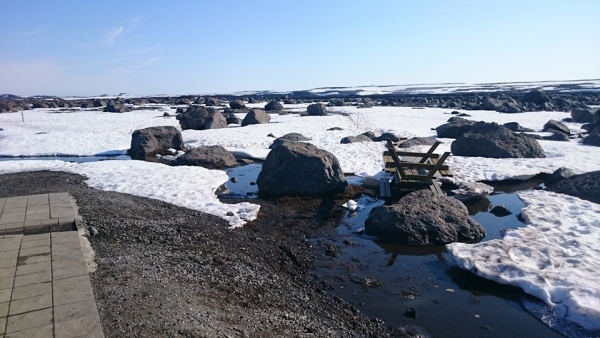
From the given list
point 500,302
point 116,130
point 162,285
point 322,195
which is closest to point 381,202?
point 322,195

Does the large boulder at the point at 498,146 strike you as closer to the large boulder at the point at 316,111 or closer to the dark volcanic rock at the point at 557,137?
the dark volcanic rock at the point at 557,137

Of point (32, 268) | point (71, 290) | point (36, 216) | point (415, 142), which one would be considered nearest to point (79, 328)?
point (71, 290)

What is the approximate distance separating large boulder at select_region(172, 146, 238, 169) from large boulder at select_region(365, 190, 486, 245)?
966 centimetres

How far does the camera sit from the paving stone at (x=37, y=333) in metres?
4.08

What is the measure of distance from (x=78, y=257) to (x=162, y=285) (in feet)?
4.22

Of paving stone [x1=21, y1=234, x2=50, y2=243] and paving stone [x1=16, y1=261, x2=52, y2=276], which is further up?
paving stone [x1=21, y1=234, x2=50, y2=243]

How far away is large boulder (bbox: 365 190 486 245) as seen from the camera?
30.4 feet

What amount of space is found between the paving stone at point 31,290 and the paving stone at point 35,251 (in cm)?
114

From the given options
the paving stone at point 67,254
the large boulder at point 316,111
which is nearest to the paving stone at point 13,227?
the paving stone at point 67,254

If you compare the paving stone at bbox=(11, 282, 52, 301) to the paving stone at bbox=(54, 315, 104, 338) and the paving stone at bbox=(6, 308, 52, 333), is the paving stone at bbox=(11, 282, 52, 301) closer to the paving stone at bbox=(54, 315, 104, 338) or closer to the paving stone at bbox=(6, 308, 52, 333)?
the paving stone at bbox=(6, 308, 52, 333)

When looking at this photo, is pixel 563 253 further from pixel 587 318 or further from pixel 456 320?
pixel 456 320

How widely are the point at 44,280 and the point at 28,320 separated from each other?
0.95 meters

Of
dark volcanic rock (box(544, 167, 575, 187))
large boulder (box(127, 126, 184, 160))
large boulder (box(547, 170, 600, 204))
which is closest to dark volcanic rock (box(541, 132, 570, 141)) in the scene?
dark volcanic rock (box(544, 167, 575, 187))

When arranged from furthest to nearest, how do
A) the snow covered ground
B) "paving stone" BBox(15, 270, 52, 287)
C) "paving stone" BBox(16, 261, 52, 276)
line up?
1. the snow covered ground
2. "paving stone" BBox(16, 261, 52, 276)
3. "paving stone" BBox(15, 270, 52, 287)
